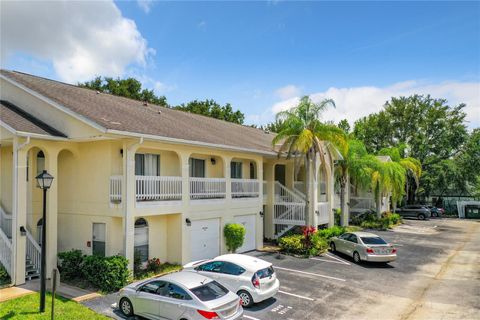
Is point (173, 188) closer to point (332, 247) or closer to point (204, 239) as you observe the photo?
point (204, 239)

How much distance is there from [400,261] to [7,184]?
1939cm

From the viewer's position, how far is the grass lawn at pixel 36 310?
427 inches

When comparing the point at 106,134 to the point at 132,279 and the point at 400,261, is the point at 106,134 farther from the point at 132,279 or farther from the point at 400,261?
the point at 400,261

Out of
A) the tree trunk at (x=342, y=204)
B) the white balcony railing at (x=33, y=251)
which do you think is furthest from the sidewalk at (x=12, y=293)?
the tree trunk at (x=342, y=204)

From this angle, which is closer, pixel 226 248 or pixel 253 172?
pixel 226 248

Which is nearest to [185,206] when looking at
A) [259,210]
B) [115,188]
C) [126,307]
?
[115,188]

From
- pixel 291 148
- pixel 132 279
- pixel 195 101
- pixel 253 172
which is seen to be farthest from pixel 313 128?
pixel 195 101

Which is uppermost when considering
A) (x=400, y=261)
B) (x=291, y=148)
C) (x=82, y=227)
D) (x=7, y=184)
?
(x=291, y=148)

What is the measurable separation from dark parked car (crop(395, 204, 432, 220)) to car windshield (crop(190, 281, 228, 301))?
37131 millimetres

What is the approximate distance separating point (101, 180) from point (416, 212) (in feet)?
122

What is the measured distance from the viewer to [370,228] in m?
31.8

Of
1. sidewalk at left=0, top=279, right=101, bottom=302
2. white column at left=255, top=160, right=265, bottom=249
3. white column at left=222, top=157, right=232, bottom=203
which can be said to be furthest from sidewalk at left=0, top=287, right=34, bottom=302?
white column at left=255, top=160, right=265, bottom=249

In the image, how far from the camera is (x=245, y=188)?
70.1 ft

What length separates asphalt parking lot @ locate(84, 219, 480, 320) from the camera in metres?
12.2
